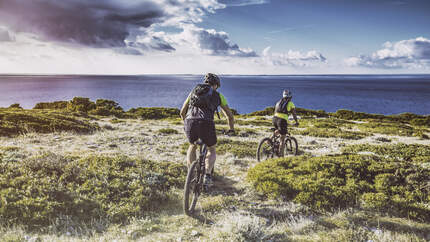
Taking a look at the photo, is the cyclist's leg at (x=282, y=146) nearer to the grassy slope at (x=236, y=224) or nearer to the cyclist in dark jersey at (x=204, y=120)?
the grassy slope at (x=236, y=224)

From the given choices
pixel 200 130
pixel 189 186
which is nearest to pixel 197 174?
pixel 189 186

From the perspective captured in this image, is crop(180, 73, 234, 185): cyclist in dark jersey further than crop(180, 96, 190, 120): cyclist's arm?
No

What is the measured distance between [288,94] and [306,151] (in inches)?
211

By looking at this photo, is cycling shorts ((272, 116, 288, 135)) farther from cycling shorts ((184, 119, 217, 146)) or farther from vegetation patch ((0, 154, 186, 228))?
cycling shorts ((184, 119, 217, 146))

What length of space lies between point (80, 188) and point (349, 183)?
6.98m

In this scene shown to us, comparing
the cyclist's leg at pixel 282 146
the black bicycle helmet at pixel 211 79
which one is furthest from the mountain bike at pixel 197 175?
the cyclist's leg at pixel 282 146

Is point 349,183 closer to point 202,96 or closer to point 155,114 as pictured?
point 202,96

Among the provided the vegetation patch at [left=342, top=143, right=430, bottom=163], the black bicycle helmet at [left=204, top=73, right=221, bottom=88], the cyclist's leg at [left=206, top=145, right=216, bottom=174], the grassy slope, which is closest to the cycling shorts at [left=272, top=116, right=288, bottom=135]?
the grassy slope

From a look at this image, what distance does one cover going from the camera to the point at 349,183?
6.68m

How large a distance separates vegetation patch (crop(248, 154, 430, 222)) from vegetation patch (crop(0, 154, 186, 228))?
2836 mm

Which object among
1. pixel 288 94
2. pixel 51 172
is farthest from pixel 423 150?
pixel 51 172

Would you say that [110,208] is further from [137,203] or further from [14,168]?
[14,168]

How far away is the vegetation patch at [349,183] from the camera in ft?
19.0

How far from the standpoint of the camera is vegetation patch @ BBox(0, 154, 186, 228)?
4781 millimetres
